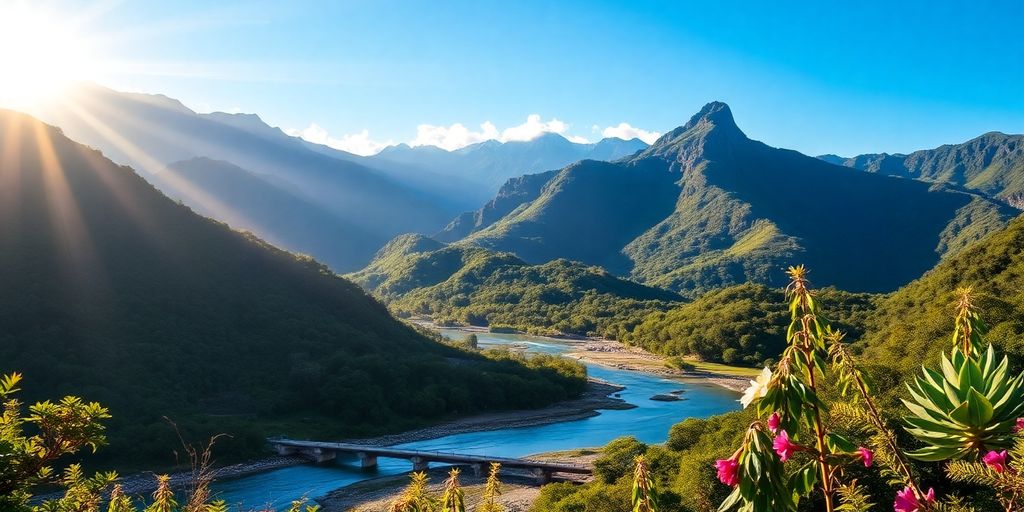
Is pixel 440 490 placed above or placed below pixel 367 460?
above

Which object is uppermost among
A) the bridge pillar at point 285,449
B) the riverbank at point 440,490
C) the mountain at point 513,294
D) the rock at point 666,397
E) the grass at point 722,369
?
the mountain at point 513,294

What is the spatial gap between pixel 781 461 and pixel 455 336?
11885 cm

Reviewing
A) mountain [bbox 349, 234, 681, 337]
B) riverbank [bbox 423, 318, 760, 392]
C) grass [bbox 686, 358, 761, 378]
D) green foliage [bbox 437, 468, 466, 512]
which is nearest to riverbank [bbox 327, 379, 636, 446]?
riverbank [bbox 423, 318, 760, 392]

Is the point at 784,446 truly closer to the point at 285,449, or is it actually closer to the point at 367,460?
the point at 367,460

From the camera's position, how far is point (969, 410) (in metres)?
3.09

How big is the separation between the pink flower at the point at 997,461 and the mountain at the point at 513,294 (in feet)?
374

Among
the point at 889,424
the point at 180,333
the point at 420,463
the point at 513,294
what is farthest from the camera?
the point at 513,294

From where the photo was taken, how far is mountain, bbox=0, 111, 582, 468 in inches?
1885

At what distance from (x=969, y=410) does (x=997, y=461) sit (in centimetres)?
33

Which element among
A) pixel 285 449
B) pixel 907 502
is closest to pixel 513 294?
pixel 285 449

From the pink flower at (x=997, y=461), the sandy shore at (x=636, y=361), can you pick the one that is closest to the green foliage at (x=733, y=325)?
the sandy shore at (x=636, y=361)

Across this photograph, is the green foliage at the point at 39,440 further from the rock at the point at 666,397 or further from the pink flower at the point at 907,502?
the rock at the point at 666,397

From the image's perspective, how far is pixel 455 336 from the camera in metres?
120

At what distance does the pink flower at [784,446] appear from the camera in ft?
10.1
